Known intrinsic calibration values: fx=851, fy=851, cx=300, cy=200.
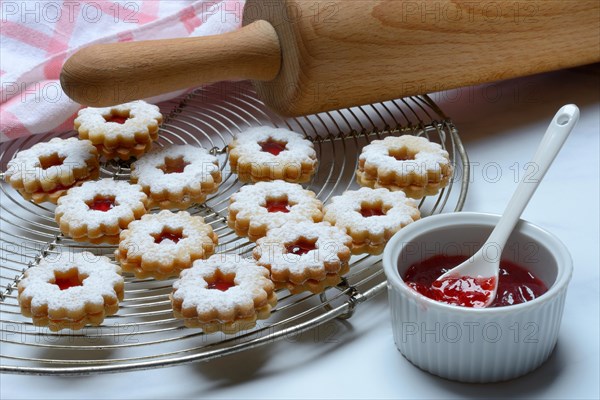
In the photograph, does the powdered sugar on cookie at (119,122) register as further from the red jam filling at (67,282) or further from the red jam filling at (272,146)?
the red jam filling at (67,282)

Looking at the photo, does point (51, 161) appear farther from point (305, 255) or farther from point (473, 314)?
point (473, 314)

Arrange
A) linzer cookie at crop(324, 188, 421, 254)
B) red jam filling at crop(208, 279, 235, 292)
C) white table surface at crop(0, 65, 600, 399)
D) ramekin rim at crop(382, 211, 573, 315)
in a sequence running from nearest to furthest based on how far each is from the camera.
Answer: ramekin rim at crop(382, 211, 573, 315), white table surface at crop(0, 65, 600, 399), red jam filling at crop(208, 279, 235, 292), linzer cookie at crop(324, 188, 421, 254)

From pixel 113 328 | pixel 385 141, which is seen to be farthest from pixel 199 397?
pixel 385 141

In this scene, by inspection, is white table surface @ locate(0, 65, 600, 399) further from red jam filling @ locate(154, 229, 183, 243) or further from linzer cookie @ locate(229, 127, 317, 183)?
linzer cookie @ locate(229, 127, 317, 183)

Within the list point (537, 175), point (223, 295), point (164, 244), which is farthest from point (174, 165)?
point (537, 175)

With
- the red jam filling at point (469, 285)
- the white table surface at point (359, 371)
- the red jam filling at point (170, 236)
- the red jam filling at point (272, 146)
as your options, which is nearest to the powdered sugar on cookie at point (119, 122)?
the red jam filling at point (272, 146)

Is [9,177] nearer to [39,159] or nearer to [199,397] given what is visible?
[39,159]

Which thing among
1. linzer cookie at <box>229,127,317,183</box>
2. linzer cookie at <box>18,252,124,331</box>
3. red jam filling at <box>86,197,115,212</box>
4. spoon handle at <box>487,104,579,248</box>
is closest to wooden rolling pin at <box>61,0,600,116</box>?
linzer cookie at <box>229,127,317,183</box>
